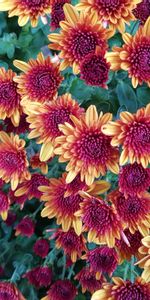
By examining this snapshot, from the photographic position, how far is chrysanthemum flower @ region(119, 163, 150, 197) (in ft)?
3.60

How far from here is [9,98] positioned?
4.20ft

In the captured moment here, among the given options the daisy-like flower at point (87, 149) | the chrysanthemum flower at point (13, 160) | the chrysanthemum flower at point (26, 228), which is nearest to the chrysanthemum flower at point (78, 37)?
the daisy-like flower at point (87, 149)

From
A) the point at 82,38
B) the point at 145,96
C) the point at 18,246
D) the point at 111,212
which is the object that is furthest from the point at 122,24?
the point at 18,246

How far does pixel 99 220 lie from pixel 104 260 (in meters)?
0.11

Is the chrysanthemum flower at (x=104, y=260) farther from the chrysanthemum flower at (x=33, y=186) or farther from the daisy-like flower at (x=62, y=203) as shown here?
the chrysanthemum flower at (x=33, y=186)

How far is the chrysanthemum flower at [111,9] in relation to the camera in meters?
1.16

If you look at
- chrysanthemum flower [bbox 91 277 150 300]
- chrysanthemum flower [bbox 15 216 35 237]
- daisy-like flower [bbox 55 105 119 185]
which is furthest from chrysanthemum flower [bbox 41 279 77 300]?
daisy-like flower [bbox 55 105 119 185]

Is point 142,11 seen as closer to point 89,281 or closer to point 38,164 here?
point 38,164

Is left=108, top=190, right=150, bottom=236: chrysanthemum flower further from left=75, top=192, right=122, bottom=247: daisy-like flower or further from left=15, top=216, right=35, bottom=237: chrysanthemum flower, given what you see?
left=15, top=216, right=35, bottom=237: chrysanthemum flower

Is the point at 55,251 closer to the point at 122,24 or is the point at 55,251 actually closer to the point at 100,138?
the point at 100,138

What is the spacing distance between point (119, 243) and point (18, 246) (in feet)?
2.12

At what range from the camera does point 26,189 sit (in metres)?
1.39

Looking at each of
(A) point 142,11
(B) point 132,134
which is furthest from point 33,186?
(A) point 142,11

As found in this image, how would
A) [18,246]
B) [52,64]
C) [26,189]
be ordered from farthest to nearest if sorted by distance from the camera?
[18,246]
[26,189]
[52,64]
